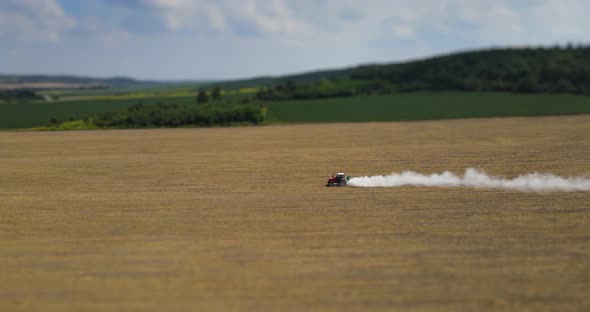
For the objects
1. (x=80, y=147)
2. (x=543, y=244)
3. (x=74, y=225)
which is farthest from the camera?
(x=80, y=147)

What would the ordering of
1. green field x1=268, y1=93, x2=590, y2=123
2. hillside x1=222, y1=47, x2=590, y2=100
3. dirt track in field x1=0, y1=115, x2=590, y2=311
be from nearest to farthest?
dirt track in field x1=0, y1=115, x2=590, y2=311 → green field x1=268, y1=93, x2=590, y2=123 → hillside x1=222, y1=47, x2=590, y2=100

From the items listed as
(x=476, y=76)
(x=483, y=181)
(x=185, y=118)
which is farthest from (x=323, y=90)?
(x=483, y=181)

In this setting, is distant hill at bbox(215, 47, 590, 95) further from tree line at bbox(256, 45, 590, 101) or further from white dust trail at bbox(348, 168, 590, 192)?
white dust trail at bbox(348, 168, 590, 192)

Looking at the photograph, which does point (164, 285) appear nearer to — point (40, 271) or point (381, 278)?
point (40, 271)

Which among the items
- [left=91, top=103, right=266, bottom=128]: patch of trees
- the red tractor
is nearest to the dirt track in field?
the red tractor

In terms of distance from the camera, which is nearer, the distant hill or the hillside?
the distant hill

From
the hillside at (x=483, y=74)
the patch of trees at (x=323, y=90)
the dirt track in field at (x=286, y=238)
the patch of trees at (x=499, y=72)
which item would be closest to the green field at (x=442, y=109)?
the patch of trees at (x=499, y=72)

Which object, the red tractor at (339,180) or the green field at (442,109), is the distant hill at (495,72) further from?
the red tractor at (339,180)

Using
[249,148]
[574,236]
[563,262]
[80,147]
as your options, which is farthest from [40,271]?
[80,147]
